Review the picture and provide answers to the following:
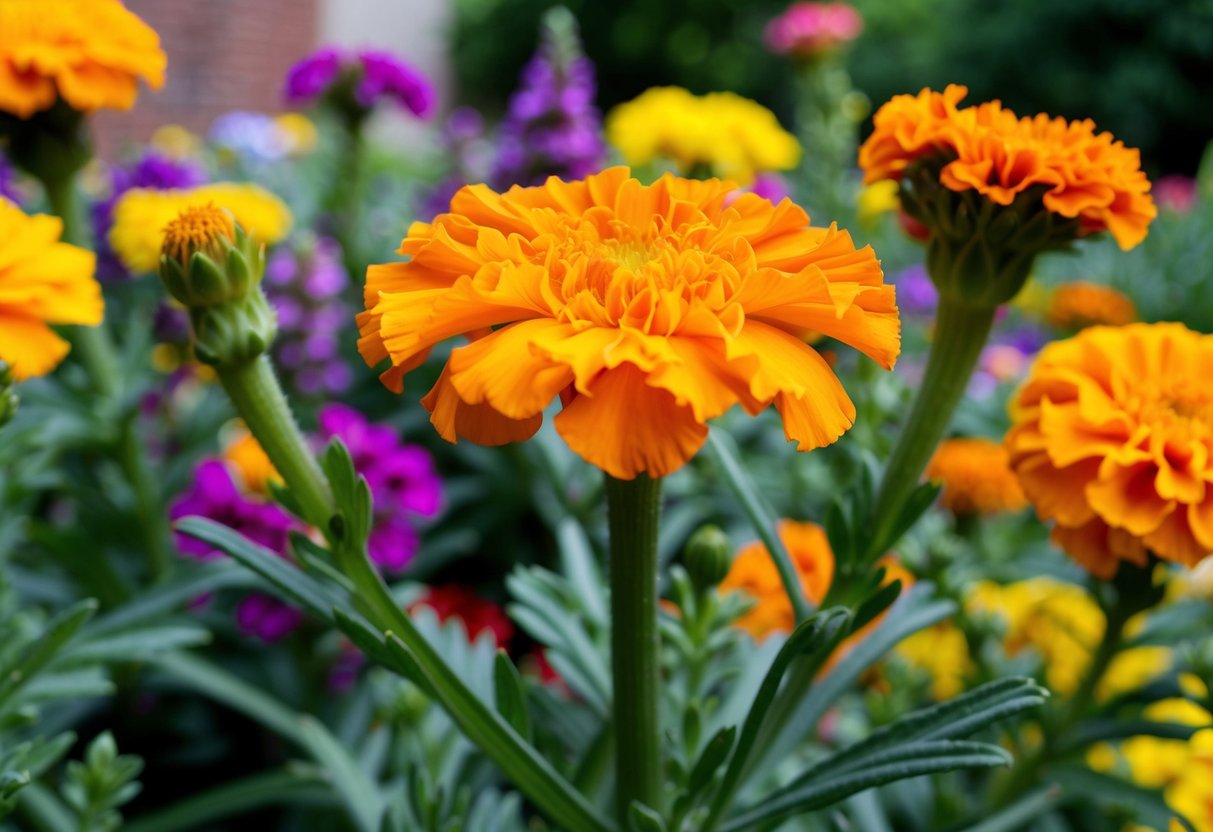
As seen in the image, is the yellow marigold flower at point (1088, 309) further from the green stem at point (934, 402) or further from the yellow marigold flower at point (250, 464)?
the yellow marigold flower at point (250, 464)

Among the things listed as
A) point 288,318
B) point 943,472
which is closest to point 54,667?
point 288,318

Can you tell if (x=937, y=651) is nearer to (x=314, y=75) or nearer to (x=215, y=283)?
(x=215, y=283)

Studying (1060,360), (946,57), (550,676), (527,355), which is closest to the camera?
(527,355)

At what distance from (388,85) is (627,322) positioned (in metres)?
1.23

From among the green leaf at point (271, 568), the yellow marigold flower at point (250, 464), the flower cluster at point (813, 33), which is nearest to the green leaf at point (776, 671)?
the green leaf at point (271, 568)

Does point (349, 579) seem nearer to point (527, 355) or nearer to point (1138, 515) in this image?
point (527, 355)

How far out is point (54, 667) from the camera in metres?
0.73

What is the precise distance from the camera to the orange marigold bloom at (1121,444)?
0.62 meters

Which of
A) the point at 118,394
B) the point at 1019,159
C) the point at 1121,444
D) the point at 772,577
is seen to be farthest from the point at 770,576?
the point at 118,394

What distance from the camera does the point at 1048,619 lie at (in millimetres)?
1090

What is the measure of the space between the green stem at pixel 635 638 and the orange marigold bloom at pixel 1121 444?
0.96 feet

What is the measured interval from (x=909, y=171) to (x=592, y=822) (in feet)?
1.45

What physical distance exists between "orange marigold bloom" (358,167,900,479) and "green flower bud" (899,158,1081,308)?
16 cm

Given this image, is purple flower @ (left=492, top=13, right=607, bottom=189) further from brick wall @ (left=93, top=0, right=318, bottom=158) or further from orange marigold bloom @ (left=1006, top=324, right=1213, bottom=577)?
brick wall @ (left=93, top=0, right=318, bottom=158)
